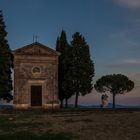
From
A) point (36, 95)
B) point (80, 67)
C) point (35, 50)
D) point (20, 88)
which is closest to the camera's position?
point (20, 88)

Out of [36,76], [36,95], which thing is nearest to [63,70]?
[36,76]

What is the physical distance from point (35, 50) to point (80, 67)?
682 cm

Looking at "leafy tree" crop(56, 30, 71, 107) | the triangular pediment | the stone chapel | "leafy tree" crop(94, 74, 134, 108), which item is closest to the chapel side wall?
the stone chapel

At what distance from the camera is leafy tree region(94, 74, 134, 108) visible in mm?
56812

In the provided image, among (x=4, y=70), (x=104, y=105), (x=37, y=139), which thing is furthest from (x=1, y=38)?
(x=37, y=139)

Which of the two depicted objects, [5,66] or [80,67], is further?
[80,67]

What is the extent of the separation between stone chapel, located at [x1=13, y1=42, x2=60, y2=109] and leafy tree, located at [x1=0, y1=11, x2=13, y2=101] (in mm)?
1050

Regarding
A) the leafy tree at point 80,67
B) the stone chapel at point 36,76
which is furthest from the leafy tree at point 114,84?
the stone chapel at point 36,76

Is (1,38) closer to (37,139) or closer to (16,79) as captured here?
(16,79)

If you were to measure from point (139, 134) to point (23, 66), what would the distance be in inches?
A: 1380

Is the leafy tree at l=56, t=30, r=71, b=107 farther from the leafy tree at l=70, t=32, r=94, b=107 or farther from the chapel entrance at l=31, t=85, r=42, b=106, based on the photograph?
the chapel entrance at l=31, t=85, r=42, b=106

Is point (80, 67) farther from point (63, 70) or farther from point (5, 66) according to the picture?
point (5, 66)

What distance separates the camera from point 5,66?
49.1 m

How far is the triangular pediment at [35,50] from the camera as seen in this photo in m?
49.4
